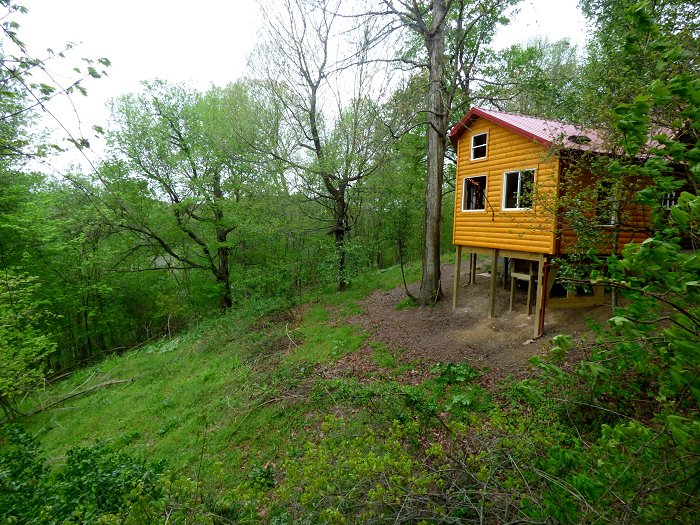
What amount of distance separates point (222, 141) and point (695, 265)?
1419 centimetres

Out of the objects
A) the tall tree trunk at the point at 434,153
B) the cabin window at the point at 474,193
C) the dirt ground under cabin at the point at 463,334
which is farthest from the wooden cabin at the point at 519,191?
the tall tree trunk at the point at 434,153

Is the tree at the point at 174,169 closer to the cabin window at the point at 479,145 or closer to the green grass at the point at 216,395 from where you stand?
the green grass at the point at 216,395

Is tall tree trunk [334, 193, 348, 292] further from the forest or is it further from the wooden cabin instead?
the wooden cabin

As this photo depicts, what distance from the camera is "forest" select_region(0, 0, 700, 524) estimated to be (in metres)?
1.62

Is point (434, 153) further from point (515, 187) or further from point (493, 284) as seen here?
point (493, 284)

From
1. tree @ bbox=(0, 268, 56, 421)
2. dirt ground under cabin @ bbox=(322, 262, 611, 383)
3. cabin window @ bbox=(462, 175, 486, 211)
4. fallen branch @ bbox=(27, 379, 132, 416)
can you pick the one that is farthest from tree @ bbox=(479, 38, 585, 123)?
fallen branch @ bbox=(27, 379, 132, 416)

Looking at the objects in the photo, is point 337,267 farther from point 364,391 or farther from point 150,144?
point 150,144

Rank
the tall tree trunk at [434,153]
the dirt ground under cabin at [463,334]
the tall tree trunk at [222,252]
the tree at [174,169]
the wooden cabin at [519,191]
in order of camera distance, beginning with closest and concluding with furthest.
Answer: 1. the wooden cabin at [519,191]
2. the dirt ground under cabin at [463,334]
3. the tall tree trunk at [434,153]
4. the tree at [174,169]
5. the tall tree trunk at [222,252]

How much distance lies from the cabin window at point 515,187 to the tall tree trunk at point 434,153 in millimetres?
1889

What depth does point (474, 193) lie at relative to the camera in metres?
10.4

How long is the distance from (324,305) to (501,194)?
7.55 m

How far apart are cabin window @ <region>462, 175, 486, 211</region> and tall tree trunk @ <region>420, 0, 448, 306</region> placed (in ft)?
2.76

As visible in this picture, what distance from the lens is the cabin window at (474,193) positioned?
10006mm

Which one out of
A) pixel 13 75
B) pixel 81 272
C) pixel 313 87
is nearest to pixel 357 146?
pixel 313 87
